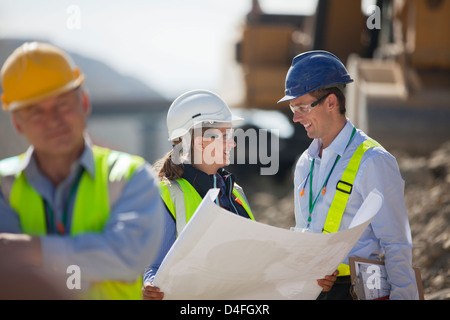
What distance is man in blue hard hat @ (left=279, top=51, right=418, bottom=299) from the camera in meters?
2.78

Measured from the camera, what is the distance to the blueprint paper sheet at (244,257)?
Answer: 222 cm

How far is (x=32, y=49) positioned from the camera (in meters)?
1.88

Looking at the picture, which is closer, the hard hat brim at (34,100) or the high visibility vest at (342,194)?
the hard hat brim at (34,100)

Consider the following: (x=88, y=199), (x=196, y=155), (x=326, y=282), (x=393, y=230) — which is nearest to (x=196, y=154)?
(x=196, y=155)

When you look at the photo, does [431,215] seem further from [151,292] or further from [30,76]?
[30,76]

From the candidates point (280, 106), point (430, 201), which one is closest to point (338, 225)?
point (430, 201)

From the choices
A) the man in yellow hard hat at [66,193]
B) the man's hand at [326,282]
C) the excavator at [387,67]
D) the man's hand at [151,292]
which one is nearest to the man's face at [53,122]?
the man in yellow hard hat at [66,193]

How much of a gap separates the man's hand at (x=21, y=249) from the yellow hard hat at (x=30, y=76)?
0.38 meters

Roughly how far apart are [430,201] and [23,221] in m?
6.06

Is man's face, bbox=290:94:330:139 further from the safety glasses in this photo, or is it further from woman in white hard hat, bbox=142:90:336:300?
woman in white hard hat, bbox=142:90:336:300

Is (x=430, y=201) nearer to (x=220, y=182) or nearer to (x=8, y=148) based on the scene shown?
(x=220, y=182)

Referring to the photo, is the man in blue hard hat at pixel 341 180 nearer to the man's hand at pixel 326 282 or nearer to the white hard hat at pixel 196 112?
the man's hand at pixel 326 282


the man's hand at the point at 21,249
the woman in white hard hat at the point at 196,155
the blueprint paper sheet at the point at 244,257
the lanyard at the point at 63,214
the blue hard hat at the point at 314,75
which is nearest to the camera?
the man's hand at the point at 21,249

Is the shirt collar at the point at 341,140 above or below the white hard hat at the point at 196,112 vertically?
below
